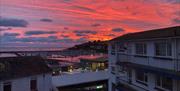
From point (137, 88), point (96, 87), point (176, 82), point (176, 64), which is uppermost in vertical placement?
point (176, 64)

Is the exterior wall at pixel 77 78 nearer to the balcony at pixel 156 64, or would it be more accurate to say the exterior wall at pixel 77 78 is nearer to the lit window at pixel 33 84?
the lit window at pixel 33 84

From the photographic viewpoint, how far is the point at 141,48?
22.3 meters

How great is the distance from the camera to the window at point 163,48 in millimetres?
17359

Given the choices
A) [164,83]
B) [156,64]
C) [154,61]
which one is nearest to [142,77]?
[154,61]

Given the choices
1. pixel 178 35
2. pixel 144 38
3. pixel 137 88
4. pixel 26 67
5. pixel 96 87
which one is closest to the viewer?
pixel 178 35

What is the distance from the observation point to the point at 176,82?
1620 centimetres

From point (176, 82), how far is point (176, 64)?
4.31ft

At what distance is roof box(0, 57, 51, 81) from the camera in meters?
22.3

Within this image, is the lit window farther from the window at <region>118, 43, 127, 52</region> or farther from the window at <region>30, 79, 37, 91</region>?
the window at <region>118, 43, 127, 52</region>

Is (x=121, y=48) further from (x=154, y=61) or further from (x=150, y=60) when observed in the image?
(x=154, y=61)

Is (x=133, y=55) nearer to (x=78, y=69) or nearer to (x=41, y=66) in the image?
(x=41, y=66)

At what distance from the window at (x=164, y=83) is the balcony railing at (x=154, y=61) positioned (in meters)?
0.90

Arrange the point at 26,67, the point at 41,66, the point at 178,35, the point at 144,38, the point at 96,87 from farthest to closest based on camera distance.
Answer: the point at 96,87, the point at 41,66, the point at 26,67, the point at 144,38, the point at 178,35

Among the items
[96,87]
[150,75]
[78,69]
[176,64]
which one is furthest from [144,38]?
[78,69]
